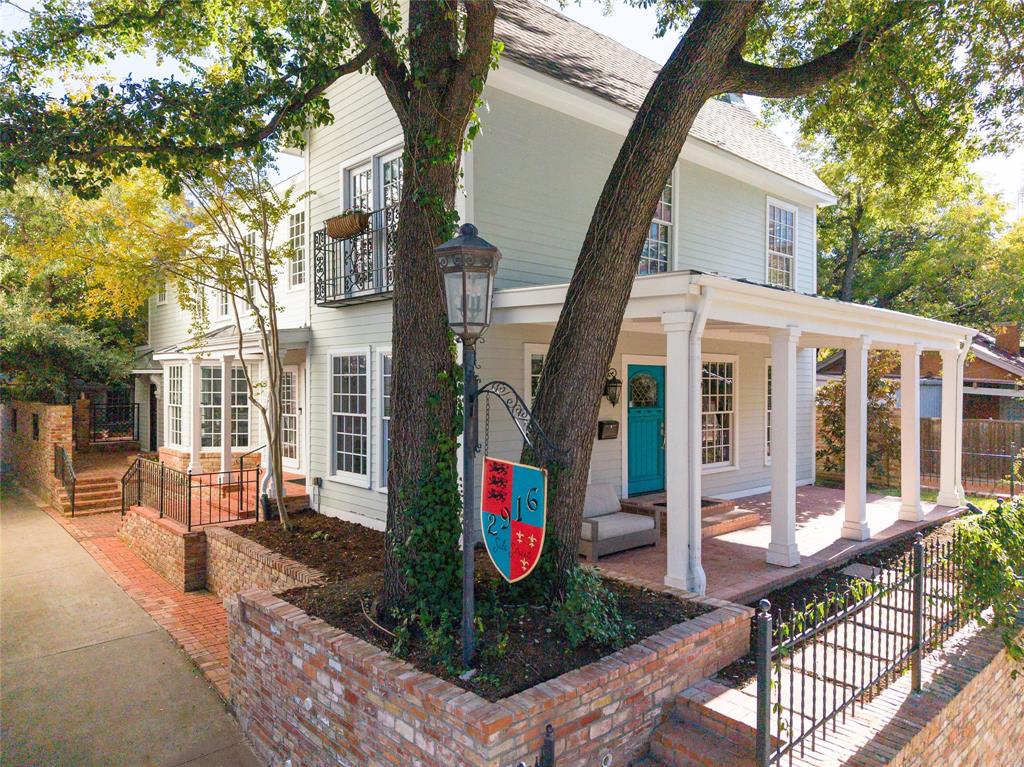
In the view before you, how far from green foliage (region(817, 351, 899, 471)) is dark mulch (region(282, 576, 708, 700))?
1094 cm

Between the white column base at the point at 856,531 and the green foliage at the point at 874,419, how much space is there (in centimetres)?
619

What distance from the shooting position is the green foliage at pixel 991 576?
563cm

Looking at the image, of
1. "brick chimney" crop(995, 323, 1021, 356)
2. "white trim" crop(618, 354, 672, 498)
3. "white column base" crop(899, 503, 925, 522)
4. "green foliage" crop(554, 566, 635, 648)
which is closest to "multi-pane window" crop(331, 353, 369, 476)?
"white trim" crop(618, 354, 672, 498)

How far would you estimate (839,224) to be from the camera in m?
21.2

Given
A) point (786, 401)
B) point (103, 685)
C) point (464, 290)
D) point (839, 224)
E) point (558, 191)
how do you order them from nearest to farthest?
point (464, 290)
point (103, 685)
point (786, 401)
point (558, 191)
point (839, 224)

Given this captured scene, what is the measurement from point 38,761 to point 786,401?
7846 mm

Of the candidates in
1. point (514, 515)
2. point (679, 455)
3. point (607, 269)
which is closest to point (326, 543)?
point (679, 455)

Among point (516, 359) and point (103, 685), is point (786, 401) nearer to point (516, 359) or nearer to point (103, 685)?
point (516, 359)

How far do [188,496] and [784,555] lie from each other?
8.17 meters

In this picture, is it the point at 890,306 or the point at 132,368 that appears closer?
the point at 132,368

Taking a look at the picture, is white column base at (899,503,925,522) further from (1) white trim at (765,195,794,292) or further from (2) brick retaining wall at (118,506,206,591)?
(2) brick retaining wall at (118,506,206,591)

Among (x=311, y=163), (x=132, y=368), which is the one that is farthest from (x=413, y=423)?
(x=132, y=368)

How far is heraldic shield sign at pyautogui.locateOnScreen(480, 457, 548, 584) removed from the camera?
157 inches

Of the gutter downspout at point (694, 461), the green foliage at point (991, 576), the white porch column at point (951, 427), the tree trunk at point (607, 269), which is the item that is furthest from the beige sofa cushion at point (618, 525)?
the white porch column at point (951, 427)
